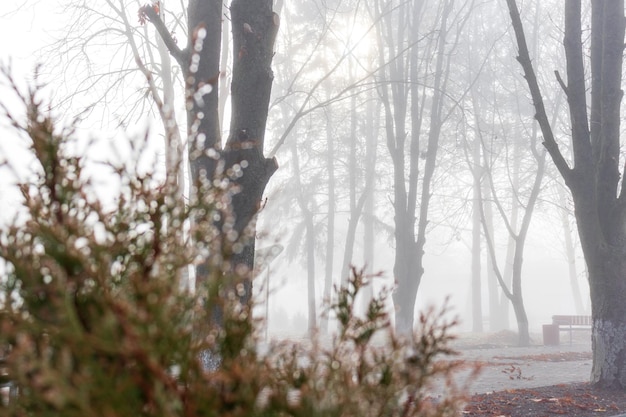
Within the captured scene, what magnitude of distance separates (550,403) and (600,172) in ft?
10.7

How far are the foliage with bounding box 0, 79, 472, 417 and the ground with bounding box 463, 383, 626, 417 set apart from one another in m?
4.64

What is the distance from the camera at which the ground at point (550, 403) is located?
736 centimetres

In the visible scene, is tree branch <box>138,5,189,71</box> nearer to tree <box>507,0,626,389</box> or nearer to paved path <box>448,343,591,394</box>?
tree <box>507,0,626,389</box>

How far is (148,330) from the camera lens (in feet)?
6.10

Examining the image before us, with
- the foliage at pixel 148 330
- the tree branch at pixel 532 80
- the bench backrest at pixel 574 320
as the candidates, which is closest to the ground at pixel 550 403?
the tree branch at pixel 532 80

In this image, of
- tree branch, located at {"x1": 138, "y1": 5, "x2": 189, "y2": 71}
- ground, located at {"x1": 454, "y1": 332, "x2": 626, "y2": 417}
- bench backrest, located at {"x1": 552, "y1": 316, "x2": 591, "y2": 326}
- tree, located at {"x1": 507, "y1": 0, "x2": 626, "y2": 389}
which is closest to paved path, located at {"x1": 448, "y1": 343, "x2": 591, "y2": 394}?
ground, located at {"x1": 454, "y1": 332, "x2": 626, "y2": 417}

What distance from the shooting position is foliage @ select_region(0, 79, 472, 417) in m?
1.84

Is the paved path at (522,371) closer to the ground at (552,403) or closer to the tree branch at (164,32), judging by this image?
the ground at (552,403)

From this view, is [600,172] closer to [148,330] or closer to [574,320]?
[148,330]

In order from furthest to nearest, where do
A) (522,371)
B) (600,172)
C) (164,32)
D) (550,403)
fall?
1. (522,371)
2. (600,172)
3. (550,403)
4. (164,32)

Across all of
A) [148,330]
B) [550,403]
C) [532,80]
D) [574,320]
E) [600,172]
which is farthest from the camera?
[574,320]

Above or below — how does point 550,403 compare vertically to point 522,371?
above

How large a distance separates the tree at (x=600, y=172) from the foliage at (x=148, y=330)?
7.30m

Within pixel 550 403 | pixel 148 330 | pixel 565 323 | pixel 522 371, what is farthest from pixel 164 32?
pixel 565 323
